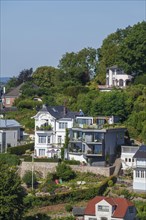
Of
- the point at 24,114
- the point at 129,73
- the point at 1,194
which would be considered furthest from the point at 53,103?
the point at 1,194

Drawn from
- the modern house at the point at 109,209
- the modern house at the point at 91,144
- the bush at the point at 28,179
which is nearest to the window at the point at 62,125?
the modern house at the point at 91,144

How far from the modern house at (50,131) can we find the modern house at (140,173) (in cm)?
683

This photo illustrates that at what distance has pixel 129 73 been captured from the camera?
67.6m

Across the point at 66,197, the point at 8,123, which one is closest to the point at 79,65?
the point at 8,123

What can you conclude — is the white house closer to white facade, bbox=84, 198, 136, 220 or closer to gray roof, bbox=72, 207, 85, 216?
gray roof, bbox=72, 207, 85, 216

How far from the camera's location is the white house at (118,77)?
221 feet

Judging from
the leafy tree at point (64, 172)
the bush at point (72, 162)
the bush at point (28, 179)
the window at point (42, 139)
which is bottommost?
the bush at point (28, 179)

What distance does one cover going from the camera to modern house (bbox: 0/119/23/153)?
58.7m

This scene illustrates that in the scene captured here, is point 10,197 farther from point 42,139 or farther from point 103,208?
point 42,139

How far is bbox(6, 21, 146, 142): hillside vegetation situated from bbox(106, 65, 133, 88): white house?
18.3 inches

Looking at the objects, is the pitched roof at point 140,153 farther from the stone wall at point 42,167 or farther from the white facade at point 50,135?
the white facade at point 50,135

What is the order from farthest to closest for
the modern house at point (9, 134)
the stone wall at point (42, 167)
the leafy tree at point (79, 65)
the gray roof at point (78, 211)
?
the leafy tree at point (79, 65), the modern house at point (9, 134), the stone wall at point (42, 167), the gray roof at point (78, 211)

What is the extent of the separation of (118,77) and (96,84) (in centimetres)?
189

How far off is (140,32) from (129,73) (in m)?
3.53
